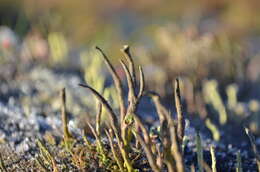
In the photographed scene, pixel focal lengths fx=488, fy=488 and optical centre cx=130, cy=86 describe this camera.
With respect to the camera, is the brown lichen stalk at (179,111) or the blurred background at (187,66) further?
the blurred background at (187,66)

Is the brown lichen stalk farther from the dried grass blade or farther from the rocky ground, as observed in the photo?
the rocky ground

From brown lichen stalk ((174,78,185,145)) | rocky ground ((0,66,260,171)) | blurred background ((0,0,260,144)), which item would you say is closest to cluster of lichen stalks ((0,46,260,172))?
brown lichen stalk ((174,78,185,145))

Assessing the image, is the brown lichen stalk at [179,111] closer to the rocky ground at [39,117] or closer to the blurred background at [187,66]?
the rocky ground at [39,117]

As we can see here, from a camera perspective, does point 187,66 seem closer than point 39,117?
No

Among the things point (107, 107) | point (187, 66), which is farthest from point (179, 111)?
point (187, 66)

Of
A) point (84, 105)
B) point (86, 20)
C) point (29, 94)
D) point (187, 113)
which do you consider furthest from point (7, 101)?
point (86, 20)

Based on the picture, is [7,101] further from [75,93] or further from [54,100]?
[75,93]

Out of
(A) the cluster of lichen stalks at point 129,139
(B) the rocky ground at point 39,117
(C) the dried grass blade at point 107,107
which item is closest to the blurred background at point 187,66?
(B) the rocky ground at point 39,117

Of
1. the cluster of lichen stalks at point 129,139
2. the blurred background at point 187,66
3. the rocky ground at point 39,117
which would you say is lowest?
the cluster of lichen stalks at point 129,139

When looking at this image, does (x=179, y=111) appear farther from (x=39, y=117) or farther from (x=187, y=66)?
(x=187, y=66)
